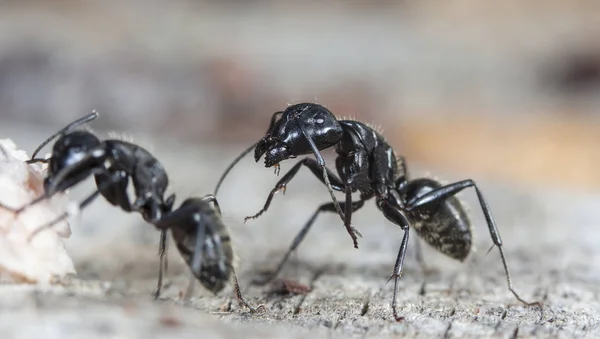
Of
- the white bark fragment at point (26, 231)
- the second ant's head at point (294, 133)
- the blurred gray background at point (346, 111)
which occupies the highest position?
the second ant's head at point (294, 133)

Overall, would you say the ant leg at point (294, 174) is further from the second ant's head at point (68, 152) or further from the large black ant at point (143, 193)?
the second ant's head at point (68, 152)

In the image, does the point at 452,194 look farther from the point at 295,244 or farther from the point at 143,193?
the point at 143,193

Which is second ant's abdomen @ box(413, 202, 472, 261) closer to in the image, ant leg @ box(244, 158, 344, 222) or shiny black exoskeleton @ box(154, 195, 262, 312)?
ant leg @ box(244, 158, 344, 222)

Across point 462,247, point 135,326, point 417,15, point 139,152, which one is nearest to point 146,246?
point 139,152

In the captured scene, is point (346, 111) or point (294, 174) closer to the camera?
point (294, 174)

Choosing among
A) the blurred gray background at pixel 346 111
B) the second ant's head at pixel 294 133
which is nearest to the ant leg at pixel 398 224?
the blurred gray background at pixel 346 111

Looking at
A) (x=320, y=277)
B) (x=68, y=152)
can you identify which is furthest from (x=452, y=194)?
(x=68, y=152)

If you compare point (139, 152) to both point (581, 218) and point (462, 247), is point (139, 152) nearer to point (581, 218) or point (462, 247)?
point (462, 247)

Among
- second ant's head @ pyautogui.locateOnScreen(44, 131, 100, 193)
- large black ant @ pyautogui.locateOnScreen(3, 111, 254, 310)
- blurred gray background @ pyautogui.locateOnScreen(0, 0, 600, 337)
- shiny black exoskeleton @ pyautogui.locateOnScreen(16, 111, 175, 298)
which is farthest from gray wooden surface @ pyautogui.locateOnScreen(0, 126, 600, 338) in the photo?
second ant's head @ pyautogui.locateOnScreen(44, 131, 100, 193)
